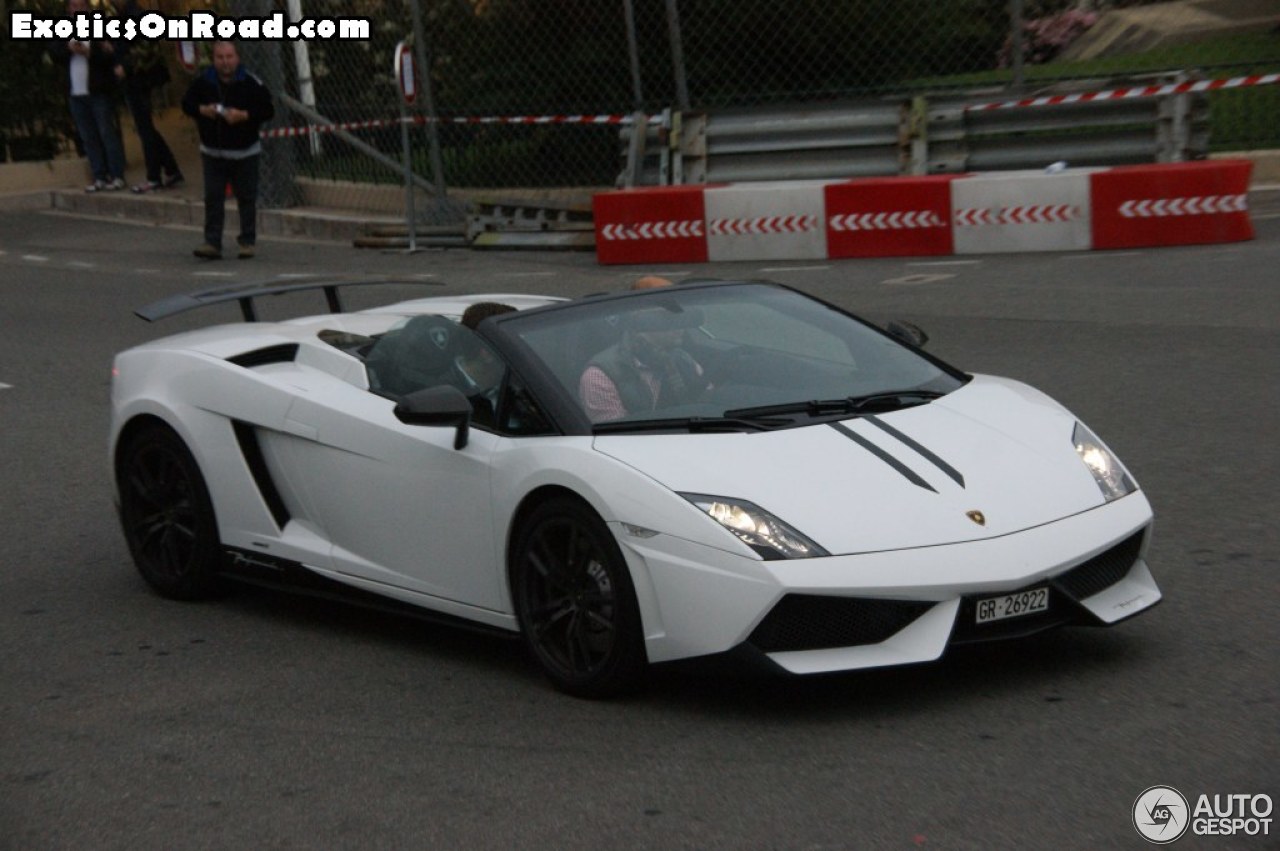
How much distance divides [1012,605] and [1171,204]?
32.6ft

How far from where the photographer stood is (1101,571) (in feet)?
17.7

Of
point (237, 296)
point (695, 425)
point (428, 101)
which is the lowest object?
point (695, 425)

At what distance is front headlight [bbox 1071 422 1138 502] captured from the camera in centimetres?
561

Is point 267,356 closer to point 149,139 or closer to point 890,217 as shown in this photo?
point 890,217

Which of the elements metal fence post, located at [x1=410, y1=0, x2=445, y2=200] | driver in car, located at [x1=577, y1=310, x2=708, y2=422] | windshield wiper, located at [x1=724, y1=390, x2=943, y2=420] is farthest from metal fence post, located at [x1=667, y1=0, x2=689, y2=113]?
windshield wiper, located at [x1=724, y1=390, x2=943, y2=420]

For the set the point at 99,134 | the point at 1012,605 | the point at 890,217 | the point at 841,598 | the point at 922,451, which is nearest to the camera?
the point at 841,598

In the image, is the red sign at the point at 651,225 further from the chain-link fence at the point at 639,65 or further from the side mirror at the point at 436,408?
the side mirror at the point at 436,408

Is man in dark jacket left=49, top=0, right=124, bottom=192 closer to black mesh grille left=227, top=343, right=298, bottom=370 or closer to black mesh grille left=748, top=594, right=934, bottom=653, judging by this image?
black mesh grille left=227, top=343, right=298, bottom=370

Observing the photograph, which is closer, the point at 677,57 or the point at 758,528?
the point at 758,528

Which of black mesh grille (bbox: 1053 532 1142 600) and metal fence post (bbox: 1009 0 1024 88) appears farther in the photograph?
metal fence post (bbox: 1009 0 1024 88)

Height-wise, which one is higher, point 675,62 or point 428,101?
point 675,62

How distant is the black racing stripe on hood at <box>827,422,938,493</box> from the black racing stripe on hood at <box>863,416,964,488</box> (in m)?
0.10

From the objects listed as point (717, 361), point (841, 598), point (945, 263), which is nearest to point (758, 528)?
point (841, 598)

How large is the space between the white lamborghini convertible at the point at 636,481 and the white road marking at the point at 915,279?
7.24 metres
